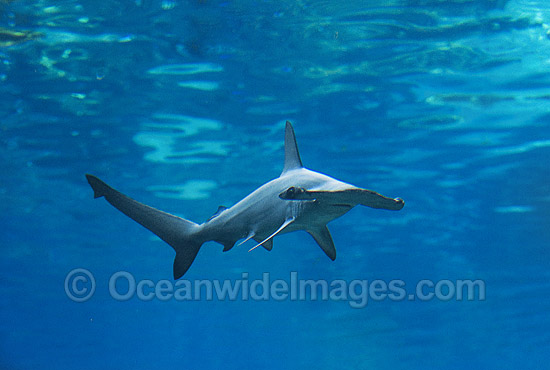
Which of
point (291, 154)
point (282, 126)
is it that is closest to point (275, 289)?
point (282, 126)

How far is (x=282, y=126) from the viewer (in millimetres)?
13891

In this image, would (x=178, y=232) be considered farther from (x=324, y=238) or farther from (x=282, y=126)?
(x=282, y=126)

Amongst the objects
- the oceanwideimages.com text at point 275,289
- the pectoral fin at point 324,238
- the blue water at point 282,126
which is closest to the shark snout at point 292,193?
the pectoral fin at point 324,238

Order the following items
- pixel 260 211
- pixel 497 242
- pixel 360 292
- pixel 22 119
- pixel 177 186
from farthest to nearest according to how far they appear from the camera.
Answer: pixel 360 292 < pixel 497 242 < pixel 177 186 < pixel 22 119 < pixel 260 211

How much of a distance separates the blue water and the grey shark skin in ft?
23.6

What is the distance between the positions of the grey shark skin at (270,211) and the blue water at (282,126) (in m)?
7.20

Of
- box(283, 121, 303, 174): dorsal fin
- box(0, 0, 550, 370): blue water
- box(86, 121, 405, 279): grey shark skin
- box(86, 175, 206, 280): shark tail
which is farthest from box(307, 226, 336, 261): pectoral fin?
box(0, 0, 550, 370): blue water

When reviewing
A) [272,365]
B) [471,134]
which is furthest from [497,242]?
[272,365]

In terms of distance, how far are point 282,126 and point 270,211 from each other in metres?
10.7

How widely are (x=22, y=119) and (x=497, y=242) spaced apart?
22754 millimetres

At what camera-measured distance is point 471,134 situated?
14.2 m

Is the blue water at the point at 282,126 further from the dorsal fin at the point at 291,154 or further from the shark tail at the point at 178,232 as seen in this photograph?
the shark tail at the point at 178,232

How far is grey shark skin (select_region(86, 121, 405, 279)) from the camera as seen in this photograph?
2920mm

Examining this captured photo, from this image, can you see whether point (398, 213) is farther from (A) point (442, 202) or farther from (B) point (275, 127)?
(B) point (275, 127)
